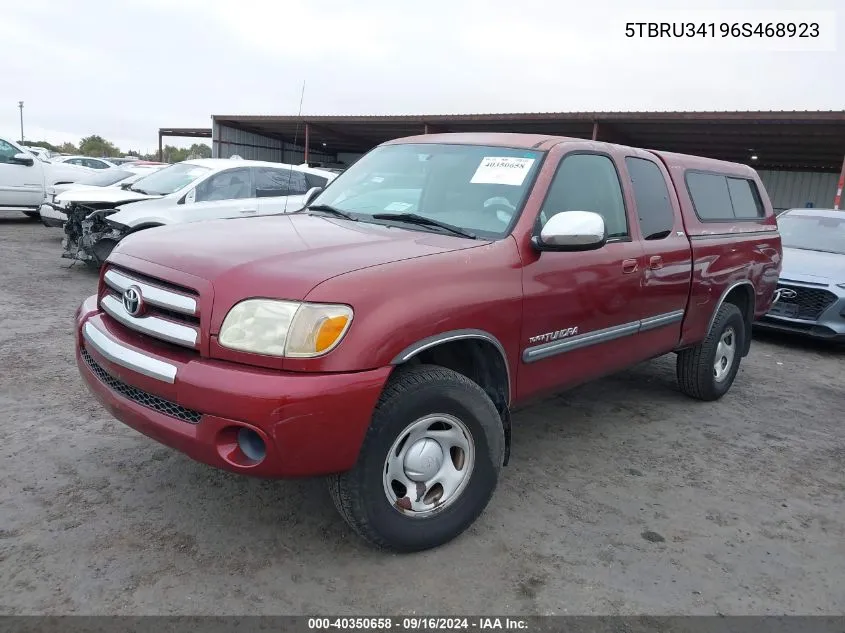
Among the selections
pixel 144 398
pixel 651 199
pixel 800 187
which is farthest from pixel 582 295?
pixel 800 187

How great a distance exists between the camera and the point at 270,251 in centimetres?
268

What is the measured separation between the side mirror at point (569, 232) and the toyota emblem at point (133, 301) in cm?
175

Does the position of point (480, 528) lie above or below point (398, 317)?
below

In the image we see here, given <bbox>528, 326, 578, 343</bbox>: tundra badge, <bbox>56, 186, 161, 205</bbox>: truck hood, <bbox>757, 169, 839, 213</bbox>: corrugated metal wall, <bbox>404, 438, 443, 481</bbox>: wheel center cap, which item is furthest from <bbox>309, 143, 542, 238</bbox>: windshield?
<bbox>757, 169, 839, 213</bbox>: corrugated metal wall

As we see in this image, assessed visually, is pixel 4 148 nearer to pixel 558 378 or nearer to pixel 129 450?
pixel 129 450

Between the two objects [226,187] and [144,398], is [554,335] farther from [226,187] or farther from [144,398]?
[226,187]

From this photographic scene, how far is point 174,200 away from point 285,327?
262 inches

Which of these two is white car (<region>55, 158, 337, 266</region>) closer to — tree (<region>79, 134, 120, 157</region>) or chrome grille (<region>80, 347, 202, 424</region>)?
chrome grille (<region>80, 347, 202, 424</region>)

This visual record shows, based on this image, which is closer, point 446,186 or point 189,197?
point 446,186

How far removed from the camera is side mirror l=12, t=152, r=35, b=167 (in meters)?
12.5

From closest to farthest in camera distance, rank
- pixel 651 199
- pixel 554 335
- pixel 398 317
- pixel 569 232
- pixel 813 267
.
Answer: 1. pixel 398 317
2. pixel 569 232
3. pixel 554 335
4. pixel 651 199
5. pixel 813 267

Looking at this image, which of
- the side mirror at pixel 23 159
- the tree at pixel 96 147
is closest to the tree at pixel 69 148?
the tree at pixel 96 147

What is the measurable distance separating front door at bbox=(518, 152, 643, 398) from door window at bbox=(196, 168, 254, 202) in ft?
20.1

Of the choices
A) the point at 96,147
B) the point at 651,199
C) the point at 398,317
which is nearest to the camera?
the point at 398,317
